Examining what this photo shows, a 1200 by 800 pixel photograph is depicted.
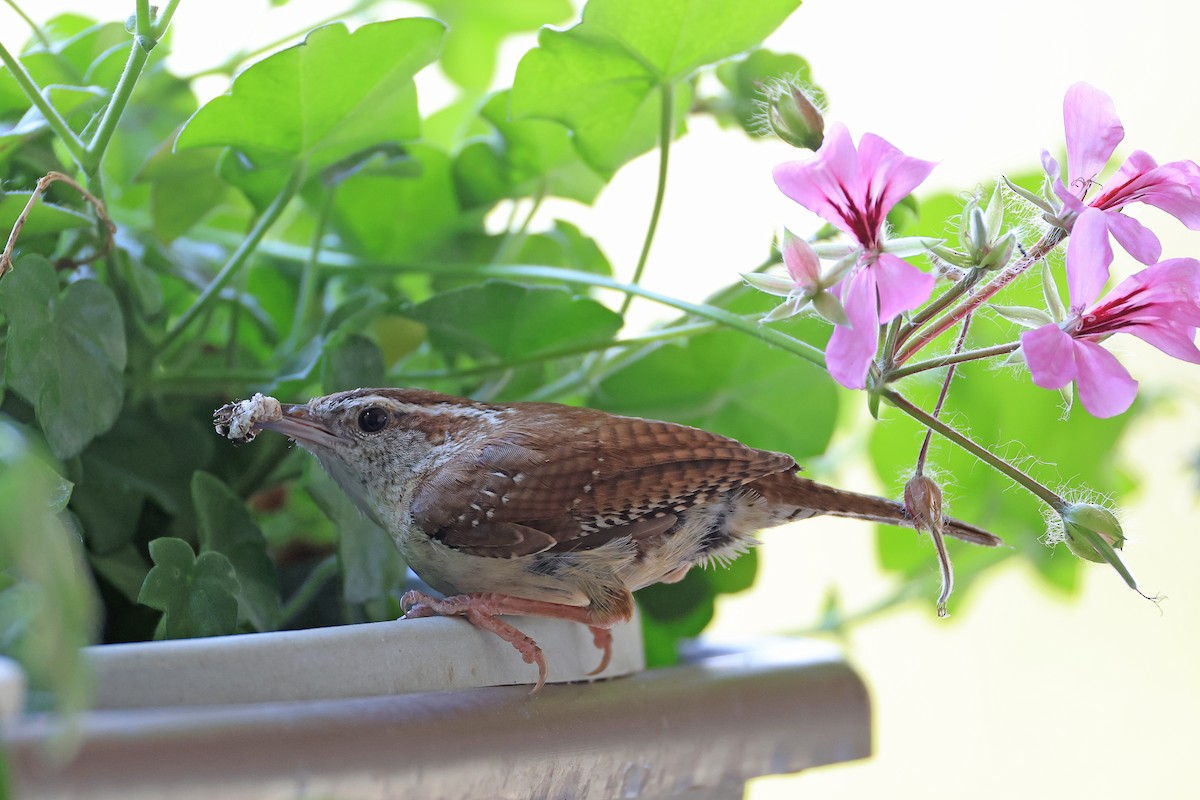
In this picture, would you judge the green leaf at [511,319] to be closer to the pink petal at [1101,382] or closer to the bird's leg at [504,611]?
the bird's leg at [504,611]

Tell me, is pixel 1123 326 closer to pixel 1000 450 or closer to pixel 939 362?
pixel 939 362

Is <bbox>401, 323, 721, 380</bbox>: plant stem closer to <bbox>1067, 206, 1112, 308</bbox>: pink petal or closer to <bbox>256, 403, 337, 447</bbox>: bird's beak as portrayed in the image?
<bbox>256, 403, 337, 447</bbox>: bird's beak

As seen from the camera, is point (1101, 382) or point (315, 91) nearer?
point (1101, 382)

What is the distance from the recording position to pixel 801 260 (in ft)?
1.65

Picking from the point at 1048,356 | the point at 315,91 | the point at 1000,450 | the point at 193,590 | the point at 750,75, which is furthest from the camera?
the point at 1000,450

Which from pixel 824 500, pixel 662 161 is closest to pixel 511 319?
pixel 662 161

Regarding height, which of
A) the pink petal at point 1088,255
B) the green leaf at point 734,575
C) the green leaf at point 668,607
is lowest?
the green leaf at point 668,607

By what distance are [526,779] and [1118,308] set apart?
392 millimetres

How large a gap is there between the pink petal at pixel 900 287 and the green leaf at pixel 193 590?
383 millimetres

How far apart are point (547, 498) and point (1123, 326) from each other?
1.08 ft

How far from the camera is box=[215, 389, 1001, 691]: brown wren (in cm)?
65

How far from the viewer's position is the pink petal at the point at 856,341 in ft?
1.62

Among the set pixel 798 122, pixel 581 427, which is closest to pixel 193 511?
pixel 581 427

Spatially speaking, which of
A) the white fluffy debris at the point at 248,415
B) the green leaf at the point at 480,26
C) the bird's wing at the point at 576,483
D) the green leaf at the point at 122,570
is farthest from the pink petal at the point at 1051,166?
the green leaf at the point at 480,26
